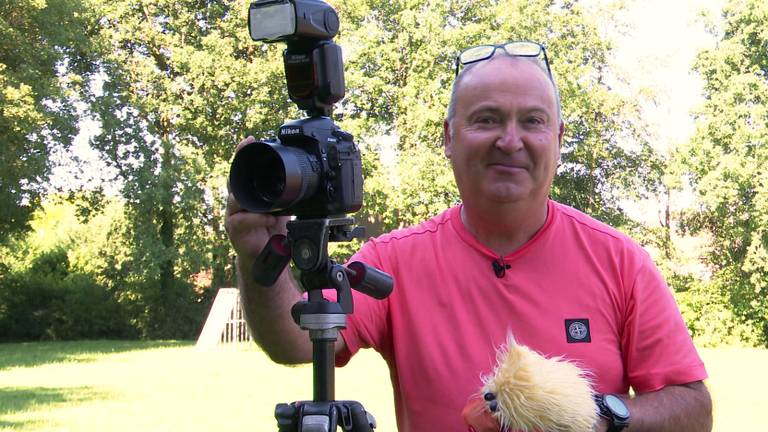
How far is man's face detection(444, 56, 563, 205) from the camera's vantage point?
253 cm

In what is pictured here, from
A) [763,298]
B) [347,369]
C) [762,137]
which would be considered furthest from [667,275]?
[347,369]

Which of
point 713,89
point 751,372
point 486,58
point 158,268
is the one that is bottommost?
point 751,372

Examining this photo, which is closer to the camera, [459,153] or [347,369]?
[459,153]

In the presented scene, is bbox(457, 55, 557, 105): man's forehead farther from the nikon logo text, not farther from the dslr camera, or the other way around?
the nikon logo text

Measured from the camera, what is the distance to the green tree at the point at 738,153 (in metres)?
25.7

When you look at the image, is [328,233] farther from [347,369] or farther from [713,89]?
[713,89]

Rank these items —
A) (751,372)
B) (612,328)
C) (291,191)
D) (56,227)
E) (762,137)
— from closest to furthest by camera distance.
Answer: (291,191)
(612,328)
(751,372)
(762,137)
(56,227)

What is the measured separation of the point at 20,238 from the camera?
2764cm

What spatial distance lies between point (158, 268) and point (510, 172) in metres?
26.4

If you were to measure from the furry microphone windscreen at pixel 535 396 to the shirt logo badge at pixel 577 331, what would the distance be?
1.00 ft

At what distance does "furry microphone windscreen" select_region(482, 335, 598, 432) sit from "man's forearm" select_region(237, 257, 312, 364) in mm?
618

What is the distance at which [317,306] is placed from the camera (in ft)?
7.07

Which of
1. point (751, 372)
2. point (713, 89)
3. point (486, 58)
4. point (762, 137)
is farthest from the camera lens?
point (713, 89)

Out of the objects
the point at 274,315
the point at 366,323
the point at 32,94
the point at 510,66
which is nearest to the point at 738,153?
the point at 32,94
